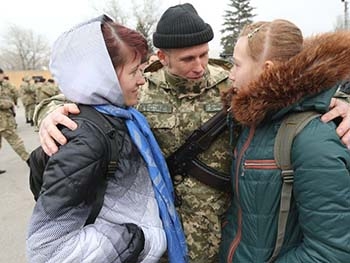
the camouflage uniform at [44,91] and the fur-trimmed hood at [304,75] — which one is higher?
the fur-trimmed hood at [304,75]

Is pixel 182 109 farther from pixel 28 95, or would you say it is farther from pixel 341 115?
pixel 28 95

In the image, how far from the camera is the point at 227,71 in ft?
6.37

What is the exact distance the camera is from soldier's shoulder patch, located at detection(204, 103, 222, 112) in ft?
5.88

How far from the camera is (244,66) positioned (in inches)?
56.8

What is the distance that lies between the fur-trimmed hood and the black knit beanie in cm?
56

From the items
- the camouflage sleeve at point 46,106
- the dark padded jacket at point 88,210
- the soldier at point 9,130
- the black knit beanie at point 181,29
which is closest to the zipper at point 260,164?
the dark padded jacket at point 88,210

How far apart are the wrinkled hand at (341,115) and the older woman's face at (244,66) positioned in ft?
0.95

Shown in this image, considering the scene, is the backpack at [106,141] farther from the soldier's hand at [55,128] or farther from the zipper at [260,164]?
the zipper at [260,164]

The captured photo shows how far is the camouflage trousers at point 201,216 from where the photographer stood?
5.85ft

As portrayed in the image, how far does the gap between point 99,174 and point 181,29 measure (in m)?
0.89

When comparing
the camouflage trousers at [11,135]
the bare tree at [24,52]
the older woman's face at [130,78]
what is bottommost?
the bare tree at [24,52]

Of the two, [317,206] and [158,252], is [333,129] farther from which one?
[158,252]

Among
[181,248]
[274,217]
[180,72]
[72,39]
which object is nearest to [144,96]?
[180,72]

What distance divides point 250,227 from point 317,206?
0.30 m
